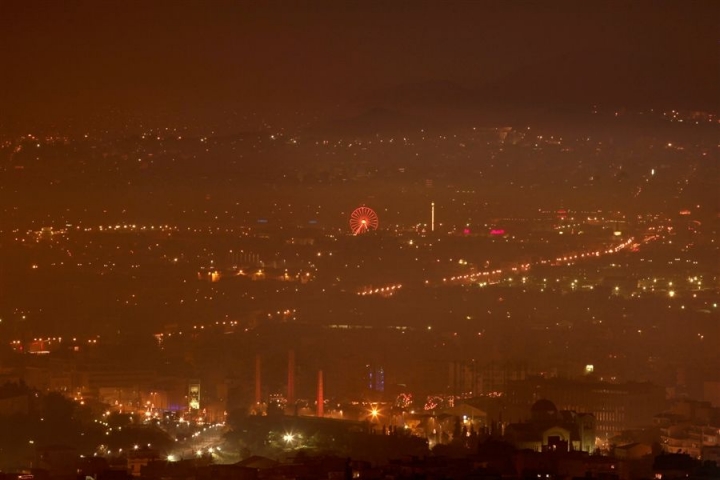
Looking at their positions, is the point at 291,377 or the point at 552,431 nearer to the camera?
the point at 552,431

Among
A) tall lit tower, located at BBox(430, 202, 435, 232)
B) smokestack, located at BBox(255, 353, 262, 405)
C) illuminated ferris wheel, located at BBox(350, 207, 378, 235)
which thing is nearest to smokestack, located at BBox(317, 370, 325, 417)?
smokestack, located at BBox(255, 353, 262, 405)

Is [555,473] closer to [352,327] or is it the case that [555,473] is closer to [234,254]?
[352,327]

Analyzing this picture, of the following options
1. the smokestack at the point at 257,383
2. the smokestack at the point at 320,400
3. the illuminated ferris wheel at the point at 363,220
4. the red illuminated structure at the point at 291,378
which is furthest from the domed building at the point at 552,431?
the illuminated ferris wheel at the point at 363,220

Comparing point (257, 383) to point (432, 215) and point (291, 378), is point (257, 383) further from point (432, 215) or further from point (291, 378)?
point (432, 215)

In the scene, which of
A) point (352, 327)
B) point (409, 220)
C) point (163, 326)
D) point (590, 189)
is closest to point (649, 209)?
point (590, 189)

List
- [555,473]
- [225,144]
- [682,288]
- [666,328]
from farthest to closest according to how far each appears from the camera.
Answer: [225,144] → [682,288] → [666,328] → [555,473]

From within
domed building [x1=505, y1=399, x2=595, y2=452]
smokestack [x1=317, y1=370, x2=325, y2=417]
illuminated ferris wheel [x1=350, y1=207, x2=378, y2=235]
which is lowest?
domed building [x1=505, y1=399, x2=595, y2=452]

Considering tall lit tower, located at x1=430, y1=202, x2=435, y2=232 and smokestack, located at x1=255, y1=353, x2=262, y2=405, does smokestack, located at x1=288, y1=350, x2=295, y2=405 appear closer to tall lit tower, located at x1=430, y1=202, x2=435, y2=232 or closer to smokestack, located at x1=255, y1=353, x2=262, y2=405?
smokestack, located at x1=255, y1=353, x2=262, y2=405

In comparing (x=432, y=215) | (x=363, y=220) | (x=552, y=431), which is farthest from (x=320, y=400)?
(x=432, y=215)
